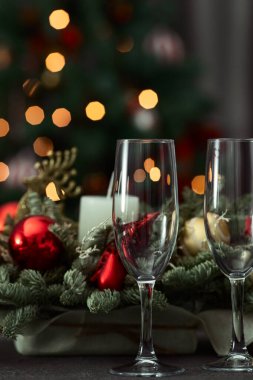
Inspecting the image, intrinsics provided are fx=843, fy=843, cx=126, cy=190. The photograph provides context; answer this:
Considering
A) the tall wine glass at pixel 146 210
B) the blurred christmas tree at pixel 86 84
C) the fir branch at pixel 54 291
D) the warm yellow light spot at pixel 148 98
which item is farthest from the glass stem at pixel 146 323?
the warm yellow light spot at pixel 148 98

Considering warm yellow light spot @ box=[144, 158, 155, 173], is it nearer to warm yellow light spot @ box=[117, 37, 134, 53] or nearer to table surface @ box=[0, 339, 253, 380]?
table surface @ box=[0, 339, 253, 380]

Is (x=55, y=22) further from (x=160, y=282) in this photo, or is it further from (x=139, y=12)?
(x=160, y=282)

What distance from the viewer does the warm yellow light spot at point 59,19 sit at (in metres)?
3.47

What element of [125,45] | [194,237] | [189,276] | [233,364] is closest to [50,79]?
[125,45]

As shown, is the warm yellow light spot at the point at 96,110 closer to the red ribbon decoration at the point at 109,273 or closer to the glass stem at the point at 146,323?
the red ribbon decoration at the point at 109,273

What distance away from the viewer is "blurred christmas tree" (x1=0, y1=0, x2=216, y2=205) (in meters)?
3.45

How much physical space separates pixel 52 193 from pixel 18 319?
301 millimetres

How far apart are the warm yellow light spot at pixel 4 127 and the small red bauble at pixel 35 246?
8.35ft

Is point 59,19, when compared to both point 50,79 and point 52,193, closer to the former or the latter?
point 50,79

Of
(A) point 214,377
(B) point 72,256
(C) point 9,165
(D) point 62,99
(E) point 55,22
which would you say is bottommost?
(A) point 214,377

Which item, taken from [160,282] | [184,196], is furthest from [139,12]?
[160,282]

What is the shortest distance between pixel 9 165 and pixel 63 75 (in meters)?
0.46

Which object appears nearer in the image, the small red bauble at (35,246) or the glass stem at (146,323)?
the glass stem at (146,323)

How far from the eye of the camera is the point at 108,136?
3508 millimetres
